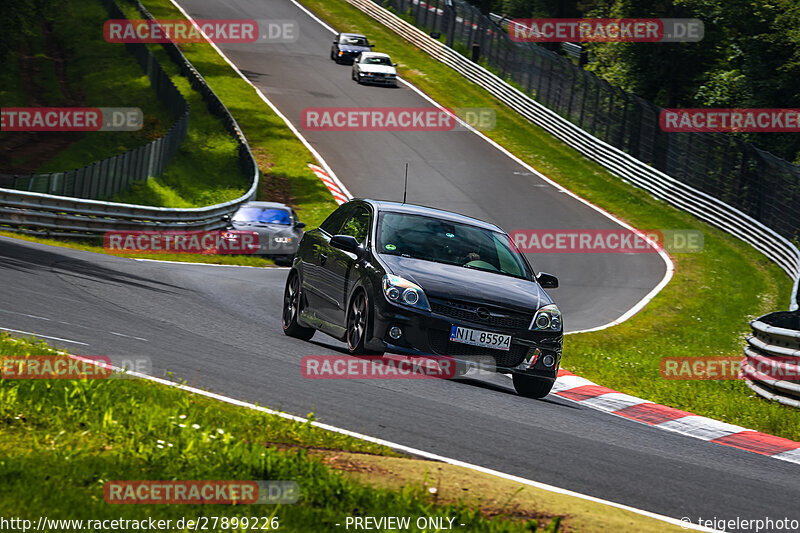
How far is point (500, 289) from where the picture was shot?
10148 mm

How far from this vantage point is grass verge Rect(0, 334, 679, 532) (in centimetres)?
500

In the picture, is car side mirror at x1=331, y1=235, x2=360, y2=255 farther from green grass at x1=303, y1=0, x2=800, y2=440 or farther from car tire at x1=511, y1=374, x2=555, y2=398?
green grass at x1=303, y1=0, x2=800, y2=440

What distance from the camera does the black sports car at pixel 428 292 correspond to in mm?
9711

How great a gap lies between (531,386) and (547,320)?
0.82m

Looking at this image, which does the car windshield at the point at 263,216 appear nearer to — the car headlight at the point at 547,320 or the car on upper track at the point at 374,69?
the car headlight at the point at 547,320
